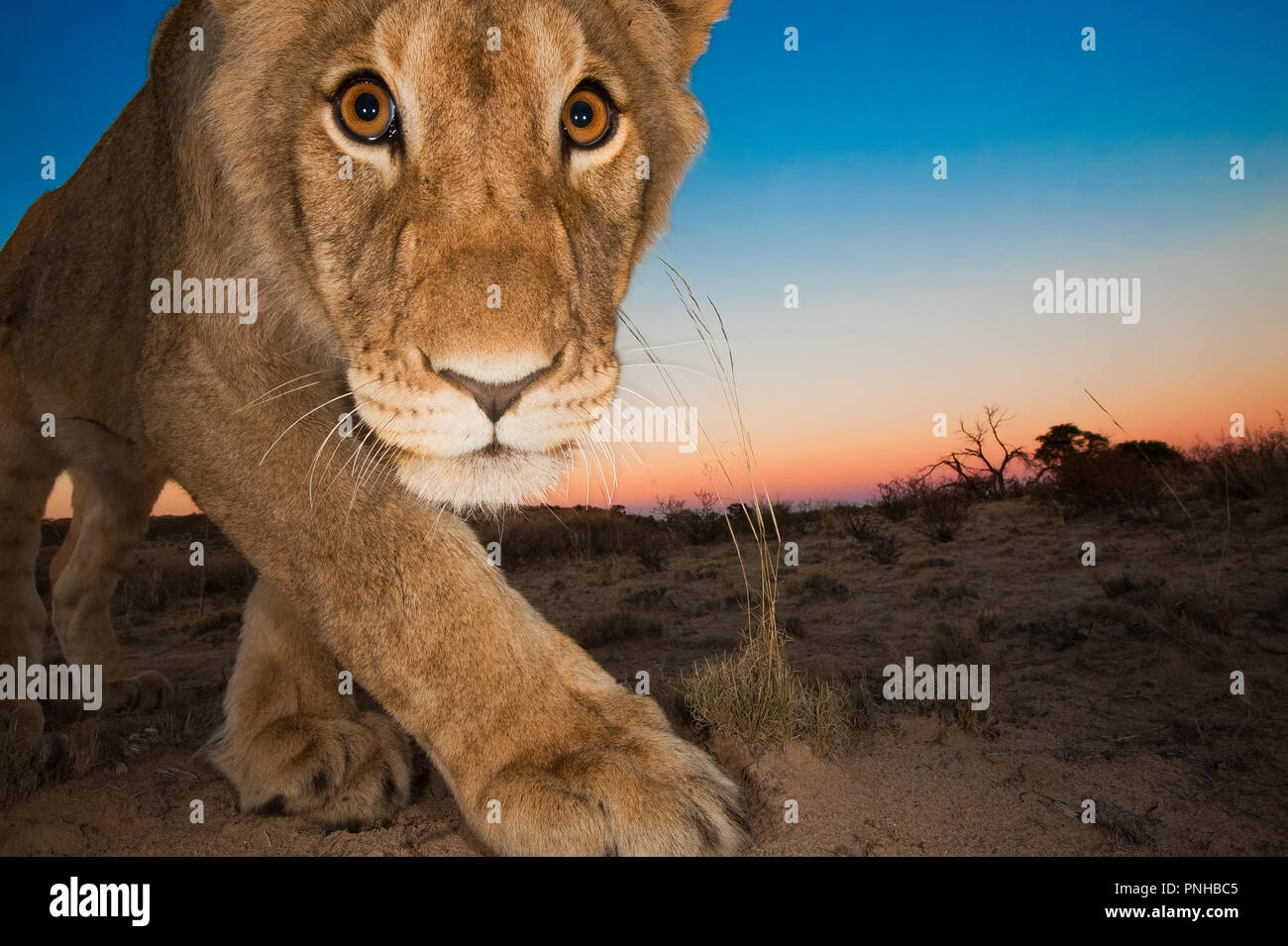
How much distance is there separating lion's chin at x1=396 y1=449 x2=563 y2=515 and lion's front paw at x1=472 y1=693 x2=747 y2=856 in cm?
71

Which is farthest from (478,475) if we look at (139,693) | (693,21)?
(139,693)

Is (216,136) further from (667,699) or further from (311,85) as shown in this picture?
(667,699)

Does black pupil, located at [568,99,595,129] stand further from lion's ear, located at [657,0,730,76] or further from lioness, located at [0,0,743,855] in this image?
lion's ear, located at [657,0,730,76]

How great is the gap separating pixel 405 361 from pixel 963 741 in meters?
2.50

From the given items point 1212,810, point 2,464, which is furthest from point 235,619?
point 1212,810

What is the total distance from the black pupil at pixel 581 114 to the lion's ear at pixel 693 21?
1.00 meters

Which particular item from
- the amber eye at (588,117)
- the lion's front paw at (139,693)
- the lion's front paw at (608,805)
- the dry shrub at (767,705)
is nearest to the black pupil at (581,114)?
the amber eye at (588,117)

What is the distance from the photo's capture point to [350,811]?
8.95ft

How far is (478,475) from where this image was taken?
2344mm

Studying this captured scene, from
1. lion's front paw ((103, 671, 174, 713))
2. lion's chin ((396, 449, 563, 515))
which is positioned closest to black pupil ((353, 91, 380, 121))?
lion's chin ((396, 449, 563, 515))

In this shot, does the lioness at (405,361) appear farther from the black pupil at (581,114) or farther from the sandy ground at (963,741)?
the sandy ground at (963,741)

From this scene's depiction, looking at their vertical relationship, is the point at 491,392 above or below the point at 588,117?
below

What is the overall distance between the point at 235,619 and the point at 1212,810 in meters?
9.53

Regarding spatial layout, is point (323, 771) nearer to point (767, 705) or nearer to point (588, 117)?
point (767, 705)
